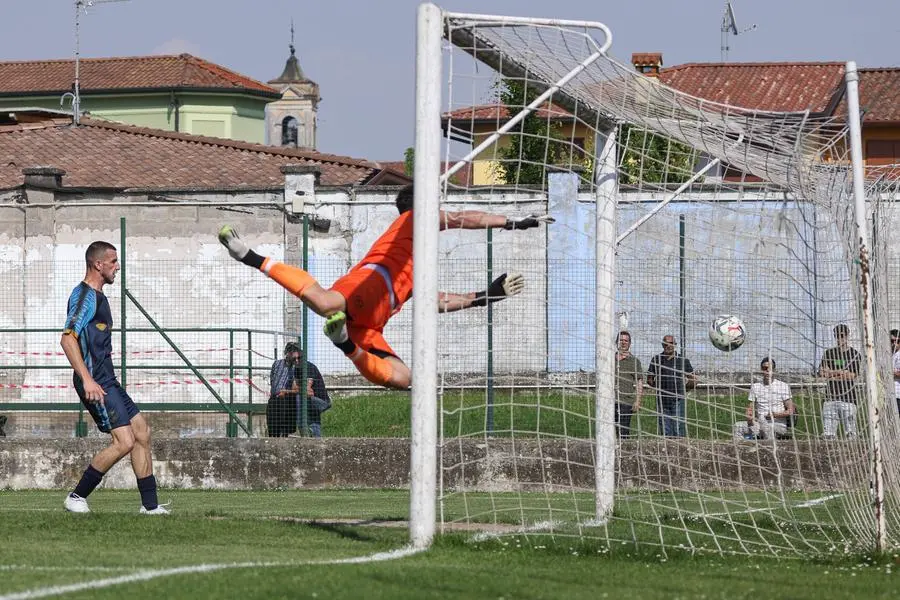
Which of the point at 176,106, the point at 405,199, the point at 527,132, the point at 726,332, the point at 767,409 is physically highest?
the point at 176,106

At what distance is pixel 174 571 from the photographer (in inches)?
264

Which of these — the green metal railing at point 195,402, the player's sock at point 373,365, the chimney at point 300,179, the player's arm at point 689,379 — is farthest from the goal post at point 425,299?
the chimney at point 300,179

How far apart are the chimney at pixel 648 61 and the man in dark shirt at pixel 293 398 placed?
29.9 metres

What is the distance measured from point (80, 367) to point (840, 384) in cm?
520

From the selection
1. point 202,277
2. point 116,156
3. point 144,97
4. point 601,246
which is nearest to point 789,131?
point 601,246

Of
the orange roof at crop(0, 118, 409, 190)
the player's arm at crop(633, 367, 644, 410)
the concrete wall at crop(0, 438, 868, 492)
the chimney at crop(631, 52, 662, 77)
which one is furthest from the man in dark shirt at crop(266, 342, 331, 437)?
the chimney at crop(631, 52, 662, 77)

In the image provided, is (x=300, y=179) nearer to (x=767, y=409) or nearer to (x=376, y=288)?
(x=767, y=409)

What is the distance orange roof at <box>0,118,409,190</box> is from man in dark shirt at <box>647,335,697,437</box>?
26118mm

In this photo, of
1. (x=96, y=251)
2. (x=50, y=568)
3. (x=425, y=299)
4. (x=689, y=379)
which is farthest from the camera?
(x=689, y=379)

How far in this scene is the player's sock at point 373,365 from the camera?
360 inches

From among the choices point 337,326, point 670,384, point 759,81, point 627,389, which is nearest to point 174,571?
point 337,326

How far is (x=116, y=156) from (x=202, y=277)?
24.5m

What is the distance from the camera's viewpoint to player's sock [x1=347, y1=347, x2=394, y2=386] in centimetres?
915

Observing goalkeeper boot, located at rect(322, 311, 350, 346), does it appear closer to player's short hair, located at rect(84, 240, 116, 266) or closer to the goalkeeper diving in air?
the goalkeeper diving in air
